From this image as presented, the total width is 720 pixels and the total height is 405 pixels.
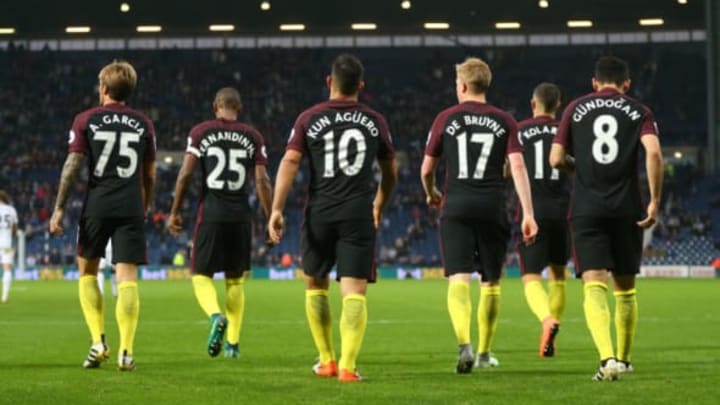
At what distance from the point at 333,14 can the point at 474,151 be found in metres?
48.2

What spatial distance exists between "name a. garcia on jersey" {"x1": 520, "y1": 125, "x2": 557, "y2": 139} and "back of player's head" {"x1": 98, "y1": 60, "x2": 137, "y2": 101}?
12.8ft

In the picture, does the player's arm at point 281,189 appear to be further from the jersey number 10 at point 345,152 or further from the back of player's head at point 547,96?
the back of player's head at point 547,96

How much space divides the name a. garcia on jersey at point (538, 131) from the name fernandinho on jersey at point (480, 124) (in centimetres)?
239

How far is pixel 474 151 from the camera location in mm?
10430

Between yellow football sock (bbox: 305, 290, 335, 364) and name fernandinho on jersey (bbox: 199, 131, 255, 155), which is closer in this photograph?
yellow football sock (bbox: 305, 290, 335, 364)

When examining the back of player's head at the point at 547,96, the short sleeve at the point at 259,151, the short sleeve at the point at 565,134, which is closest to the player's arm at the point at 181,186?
the short sleeve at the point at 259,151

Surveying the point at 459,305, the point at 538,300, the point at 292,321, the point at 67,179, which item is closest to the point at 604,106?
the point at 459,305

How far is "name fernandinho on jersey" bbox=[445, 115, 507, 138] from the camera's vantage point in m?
10.4

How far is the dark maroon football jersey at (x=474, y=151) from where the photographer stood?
10.4 m

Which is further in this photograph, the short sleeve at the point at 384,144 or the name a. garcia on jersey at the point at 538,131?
the name a. garcia on jersey at the point at 538,131

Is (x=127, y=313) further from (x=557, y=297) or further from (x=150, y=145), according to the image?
(x=557, y=297)

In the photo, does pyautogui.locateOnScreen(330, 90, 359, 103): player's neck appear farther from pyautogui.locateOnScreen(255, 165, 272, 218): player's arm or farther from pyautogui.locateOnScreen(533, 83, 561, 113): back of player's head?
pyautogui.locateOnScreen(533, 83, 561, 113): back of player's head

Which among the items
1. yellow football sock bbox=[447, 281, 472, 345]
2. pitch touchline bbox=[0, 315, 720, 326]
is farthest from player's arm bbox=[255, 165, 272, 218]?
pitch touchline bbox=[0, 315, 720, 326]

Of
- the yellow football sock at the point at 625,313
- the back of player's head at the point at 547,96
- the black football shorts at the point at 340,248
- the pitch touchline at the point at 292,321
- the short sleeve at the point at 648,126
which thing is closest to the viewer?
the black football shorts at the point at 340,248
